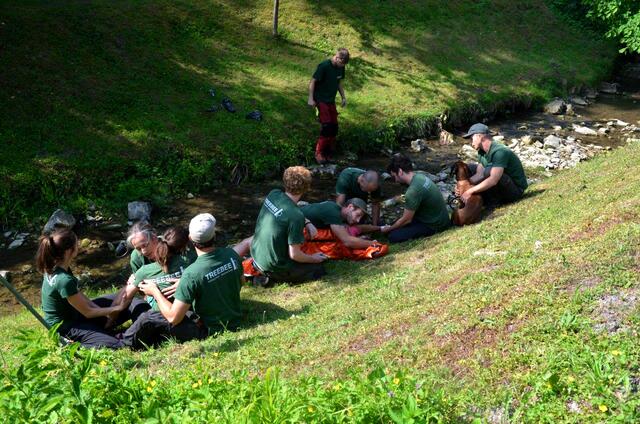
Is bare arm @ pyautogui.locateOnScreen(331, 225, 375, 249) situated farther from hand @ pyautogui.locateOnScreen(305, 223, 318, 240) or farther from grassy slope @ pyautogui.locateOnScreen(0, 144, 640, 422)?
grassy slope @ pyautogui.locateOnScreen(0, 144, 640, 422)

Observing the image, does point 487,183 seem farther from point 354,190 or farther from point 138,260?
point 138,260

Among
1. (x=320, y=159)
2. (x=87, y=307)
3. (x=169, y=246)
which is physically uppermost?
(x=169, y=246)

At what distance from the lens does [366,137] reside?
1819 cm

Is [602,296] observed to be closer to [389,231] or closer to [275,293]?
[275,293]

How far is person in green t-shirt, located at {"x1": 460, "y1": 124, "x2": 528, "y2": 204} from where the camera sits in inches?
459

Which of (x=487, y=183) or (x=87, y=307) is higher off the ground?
(x=487, y=183)

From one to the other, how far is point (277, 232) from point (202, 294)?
208cm

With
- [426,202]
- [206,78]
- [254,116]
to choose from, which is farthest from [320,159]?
[426,202]

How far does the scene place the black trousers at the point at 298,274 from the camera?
9.99 meters

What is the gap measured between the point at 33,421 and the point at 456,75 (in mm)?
19627

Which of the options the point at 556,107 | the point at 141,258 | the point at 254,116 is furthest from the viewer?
the point at 556,107

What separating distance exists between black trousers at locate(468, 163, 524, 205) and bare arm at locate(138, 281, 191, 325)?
619cm

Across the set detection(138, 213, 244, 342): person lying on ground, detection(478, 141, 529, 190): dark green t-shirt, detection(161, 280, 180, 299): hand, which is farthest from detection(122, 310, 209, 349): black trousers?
detection(478, 141, 529, 190): dark green t-shirt

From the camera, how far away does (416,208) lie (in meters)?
11.5
